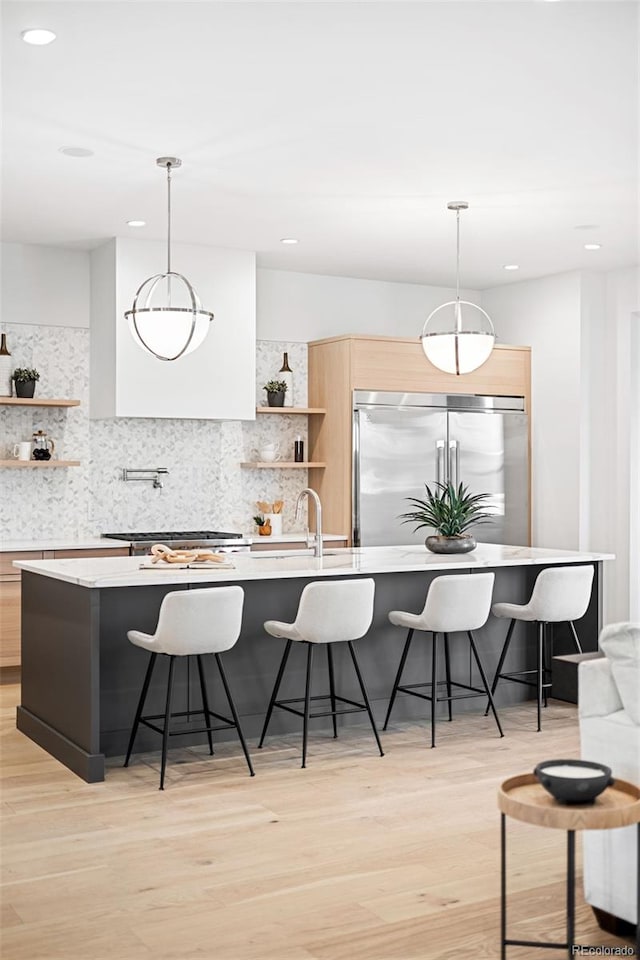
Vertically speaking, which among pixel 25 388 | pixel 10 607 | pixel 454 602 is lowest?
pixel 10 607

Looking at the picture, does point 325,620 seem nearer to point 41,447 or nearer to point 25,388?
point 41,447

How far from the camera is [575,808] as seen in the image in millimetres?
2531

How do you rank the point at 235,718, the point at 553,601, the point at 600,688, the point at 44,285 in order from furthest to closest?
the point at 44,285 → the point at 553,601 → the point at 235,718 → the point at 600,688

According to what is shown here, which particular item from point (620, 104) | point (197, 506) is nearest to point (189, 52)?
point (620, 104)

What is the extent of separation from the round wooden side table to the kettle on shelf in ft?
16.3

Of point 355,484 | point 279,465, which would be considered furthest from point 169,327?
point 355,484

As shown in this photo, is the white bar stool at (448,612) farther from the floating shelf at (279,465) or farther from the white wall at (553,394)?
the white wall at (553,394)

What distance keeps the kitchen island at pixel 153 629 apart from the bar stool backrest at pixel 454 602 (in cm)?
29

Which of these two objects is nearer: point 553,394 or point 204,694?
point 204,694

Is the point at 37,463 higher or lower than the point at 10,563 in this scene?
higher

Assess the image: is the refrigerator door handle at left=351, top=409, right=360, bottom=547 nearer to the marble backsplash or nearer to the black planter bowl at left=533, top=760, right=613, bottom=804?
the marble backsplash

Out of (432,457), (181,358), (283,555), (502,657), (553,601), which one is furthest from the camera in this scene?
(432,457)

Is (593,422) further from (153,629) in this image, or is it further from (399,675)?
(153,629)

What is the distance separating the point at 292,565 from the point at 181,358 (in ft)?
7.57
